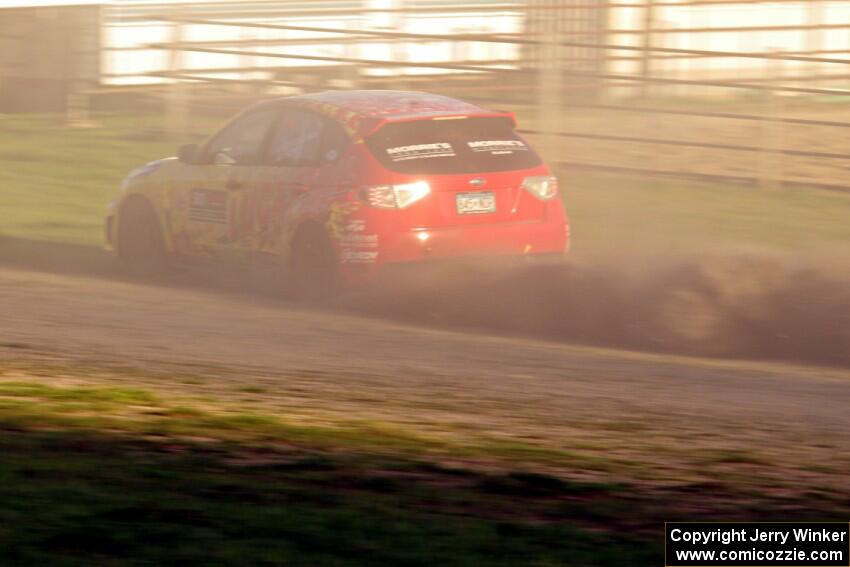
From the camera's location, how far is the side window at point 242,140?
39.1 feet

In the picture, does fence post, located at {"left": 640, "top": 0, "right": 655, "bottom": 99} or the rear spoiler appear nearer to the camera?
the rear spoiler

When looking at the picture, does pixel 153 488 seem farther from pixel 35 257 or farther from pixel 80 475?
pixel 35 257

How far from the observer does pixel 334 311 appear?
11.1m

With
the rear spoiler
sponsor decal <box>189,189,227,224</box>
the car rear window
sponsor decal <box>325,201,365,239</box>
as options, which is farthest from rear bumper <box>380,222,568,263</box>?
sponsor decal <box>189,189,227,224</box>

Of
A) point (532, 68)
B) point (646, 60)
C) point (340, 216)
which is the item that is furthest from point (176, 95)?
point (340, 216)

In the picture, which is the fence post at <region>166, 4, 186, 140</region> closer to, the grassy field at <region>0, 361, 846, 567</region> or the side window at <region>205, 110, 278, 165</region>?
the side window at <region>205, 110, 278, 165</region>

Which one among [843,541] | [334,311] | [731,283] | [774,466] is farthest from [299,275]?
[843,541]

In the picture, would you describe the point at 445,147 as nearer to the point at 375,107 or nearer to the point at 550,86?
the point at 375,107

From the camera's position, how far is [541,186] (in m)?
11.2

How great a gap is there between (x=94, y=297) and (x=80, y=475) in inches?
228

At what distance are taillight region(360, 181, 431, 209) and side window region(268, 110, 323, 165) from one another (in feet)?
2.47

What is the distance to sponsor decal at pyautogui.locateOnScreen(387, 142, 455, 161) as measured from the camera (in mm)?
10867

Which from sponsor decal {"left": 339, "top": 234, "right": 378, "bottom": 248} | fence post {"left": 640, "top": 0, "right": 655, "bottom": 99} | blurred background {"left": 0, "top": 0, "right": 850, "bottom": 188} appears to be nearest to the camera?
sponsor decal {"left": 339, "top": 234, "right": 378, "bottom": 248}

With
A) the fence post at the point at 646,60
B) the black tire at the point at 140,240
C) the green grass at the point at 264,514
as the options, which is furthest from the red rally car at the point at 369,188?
the fence post at the point at 646,60
